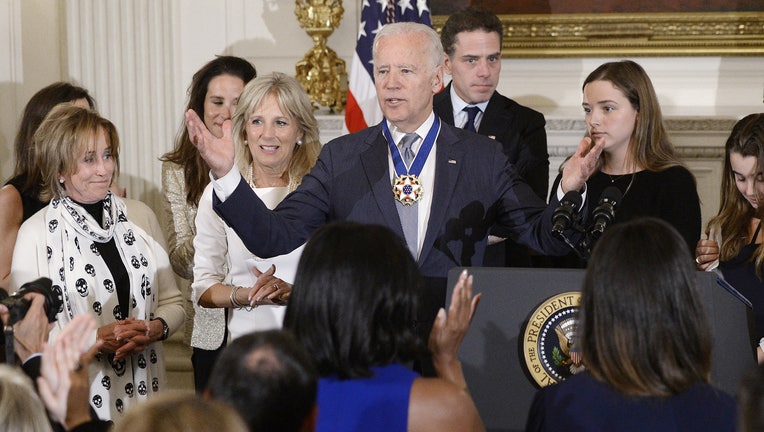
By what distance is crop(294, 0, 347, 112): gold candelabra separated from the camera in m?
6.12

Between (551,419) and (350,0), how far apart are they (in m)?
4.51

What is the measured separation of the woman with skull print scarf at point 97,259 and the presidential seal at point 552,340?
1587 millimetres

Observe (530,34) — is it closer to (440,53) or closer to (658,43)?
(658,43)

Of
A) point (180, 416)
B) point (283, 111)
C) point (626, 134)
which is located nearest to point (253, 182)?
point (283, 111)

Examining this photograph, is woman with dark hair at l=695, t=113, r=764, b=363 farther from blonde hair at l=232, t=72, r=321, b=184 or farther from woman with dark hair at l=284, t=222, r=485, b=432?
woman with dark hair at l=284, t=222, r=485, b=432

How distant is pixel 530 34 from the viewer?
20.2ft

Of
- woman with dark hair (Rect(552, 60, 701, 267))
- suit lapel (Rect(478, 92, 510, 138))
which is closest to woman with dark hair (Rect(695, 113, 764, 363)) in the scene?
woman with dark hair (Rect(552, 60, 701, 267))

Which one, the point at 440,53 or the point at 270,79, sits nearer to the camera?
the point at 440,53

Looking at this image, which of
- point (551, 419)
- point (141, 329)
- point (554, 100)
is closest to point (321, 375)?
point (551, 419)

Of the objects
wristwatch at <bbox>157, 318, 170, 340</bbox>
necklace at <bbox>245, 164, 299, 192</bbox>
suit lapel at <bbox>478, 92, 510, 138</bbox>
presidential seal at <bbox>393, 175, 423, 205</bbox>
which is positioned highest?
suit lapel at <bbox>478, 92, 510, 138</bbox>

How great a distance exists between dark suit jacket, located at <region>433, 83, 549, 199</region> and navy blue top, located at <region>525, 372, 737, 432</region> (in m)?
2.39

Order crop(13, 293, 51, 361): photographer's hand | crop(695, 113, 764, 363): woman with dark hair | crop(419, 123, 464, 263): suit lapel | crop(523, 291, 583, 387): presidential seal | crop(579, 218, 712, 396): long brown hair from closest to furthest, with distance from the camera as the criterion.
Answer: crop(579, 218, 712, 396): long brown hair < crop(523, 291, 583, 387): presidential seal < crop(13, 293, 51, 361): photographer's hand < crop(419, 123, 464, 263): suit lapel < crop(695, 113, 764, 363): woman with dark hair

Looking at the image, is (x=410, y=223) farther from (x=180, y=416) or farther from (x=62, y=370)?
(x=180, y=416)

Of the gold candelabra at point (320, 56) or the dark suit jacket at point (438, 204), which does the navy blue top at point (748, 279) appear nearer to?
the dark suit jacket at point (438, 204)
